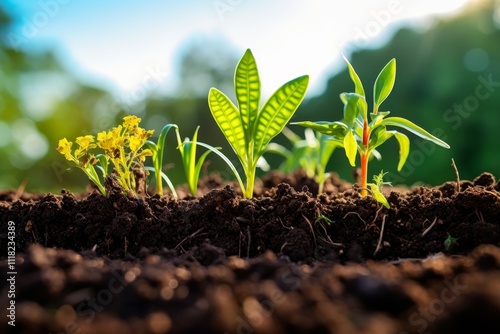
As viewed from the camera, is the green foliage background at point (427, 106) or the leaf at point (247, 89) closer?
the leaf at point (247, 89)

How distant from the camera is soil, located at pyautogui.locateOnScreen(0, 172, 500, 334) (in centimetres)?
87

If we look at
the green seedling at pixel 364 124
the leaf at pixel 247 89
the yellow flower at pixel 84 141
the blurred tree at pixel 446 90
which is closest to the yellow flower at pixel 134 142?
the yellow flower at pixel 84 141

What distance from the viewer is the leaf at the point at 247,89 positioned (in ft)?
6.76

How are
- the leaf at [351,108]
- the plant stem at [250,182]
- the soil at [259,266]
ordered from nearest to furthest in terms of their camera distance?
the soil at [259,266] → the leaf at [351,108] → the plant stem at [250,182]

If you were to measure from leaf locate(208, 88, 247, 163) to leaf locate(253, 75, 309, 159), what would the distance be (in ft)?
0.25

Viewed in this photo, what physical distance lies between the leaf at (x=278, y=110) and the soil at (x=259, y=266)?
13.0 inches

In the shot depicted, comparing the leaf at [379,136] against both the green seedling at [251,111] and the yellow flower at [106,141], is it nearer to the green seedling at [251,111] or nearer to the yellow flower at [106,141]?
the green seedling at [251,111]

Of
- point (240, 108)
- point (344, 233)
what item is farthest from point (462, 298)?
point (240, 108)

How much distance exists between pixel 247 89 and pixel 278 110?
0.18 m

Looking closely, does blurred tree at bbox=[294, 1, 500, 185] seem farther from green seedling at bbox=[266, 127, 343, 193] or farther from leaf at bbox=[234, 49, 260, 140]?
leaf at bbox=[234, 49, 260, 140]

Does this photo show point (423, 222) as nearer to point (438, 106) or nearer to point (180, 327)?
point (180, 327)

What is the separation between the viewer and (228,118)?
85.3 inches

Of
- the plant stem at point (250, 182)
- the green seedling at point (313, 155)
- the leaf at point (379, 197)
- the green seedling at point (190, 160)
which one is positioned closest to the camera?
the leaf at point (379, 197)

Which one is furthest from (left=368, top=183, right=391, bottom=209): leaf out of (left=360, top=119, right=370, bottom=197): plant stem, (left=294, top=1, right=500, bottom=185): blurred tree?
(left=294, top=1, right=500, bottom=185): blurred tree
